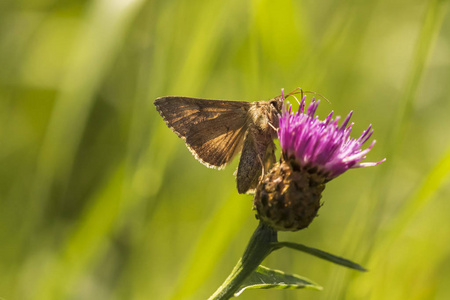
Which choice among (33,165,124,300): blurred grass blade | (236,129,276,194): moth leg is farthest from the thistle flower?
(33,165,124,300): blurred grass blade

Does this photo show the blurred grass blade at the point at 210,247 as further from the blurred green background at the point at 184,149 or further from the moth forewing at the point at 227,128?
the moth forewing at the point at 227,128

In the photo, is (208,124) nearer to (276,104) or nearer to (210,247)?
(276,104)

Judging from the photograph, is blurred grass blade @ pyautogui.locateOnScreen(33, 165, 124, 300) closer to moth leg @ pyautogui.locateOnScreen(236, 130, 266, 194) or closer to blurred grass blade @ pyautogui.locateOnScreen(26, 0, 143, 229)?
blurred grass blade @ pyautogui.locateOnScreen(26, 0, 143, 229)

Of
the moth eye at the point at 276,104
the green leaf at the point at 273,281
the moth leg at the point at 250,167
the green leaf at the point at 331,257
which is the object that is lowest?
the green leaf at the point at 273,281

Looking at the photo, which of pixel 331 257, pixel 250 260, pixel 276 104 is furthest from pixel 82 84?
pixel 331 257

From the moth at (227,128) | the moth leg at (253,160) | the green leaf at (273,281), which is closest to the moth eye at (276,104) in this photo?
the moth at (227,128)

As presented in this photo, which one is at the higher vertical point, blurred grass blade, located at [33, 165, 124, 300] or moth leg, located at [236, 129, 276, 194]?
moth leg, located at [236, 129, 276, 194]
